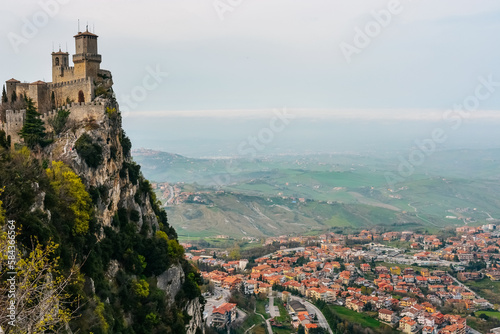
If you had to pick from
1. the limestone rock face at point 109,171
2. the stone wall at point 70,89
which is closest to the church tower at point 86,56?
the stone wall at point 70,89

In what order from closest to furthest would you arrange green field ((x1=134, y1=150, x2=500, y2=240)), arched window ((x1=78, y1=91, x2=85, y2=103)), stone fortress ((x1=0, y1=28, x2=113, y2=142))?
stone fortress ((x1=0, y1=28, x2=113, y2=142)) < arched window ((x1=78, y1=91, x2=85, y2=103)) < green field ((x1=134, y1=150, x2=500, y2=240))

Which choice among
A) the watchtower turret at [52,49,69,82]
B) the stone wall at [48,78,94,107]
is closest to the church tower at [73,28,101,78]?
the watchtower turret at [52,49,69,82]

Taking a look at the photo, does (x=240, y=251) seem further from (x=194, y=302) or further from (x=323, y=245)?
(x=194, y=302)

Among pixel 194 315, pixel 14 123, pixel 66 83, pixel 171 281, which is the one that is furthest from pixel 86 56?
pixel 194 315

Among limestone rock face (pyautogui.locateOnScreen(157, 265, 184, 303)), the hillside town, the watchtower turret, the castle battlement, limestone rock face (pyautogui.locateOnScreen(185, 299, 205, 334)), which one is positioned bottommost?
the hillside town

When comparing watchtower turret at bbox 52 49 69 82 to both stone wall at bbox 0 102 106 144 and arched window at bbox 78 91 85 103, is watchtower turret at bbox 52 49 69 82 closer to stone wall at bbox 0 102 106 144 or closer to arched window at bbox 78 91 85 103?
arched window at bbox 78 91 85 103

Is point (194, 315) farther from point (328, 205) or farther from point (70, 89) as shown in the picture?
point (328, 205)

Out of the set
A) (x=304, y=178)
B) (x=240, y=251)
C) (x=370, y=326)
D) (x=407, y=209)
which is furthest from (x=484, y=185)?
(x=370, y=326)

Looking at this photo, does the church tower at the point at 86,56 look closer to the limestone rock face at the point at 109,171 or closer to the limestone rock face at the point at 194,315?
Answer: the limestone rock face at the point at 109,171
